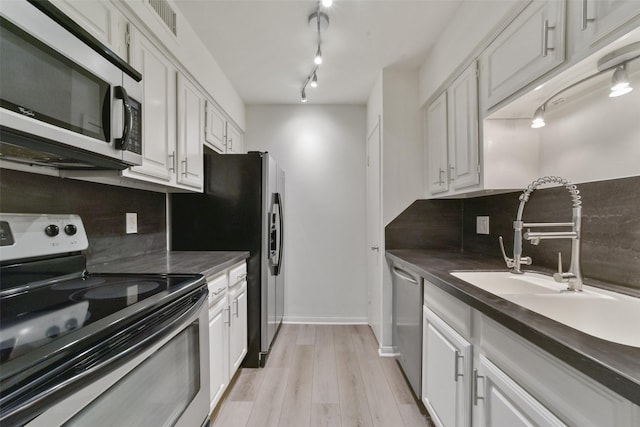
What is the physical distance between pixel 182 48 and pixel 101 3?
682 millimetres

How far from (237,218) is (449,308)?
165cm

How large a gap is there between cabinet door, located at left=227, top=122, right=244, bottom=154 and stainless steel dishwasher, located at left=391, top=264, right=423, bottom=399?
195 centimetres

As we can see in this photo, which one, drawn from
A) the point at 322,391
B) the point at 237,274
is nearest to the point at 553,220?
the point at 322,391

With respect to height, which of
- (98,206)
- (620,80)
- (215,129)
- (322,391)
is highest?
(215,129)

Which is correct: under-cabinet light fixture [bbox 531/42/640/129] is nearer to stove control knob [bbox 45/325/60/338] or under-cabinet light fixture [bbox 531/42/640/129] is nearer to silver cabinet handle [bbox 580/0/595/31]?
silver cabinet handle [bbox 580/0/595/31]

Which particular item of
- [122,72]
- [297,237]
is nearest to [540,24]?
[122,72]

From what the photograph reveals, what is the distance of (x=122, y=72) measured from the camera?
1177 mm

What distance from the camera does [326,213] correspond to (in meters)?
3.44

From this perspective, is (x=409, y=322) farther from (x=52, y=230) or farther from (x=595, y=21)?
(x=52, y=230)

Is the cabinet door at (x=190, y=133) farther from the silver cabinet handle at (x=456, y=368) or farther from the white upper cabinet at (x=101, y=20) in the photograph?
the silver cabinet handle at (x=456, y=368)

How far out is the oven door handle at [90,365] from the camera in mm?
505

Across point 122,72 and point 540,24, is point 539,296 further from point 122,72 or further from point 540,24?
point 122,72

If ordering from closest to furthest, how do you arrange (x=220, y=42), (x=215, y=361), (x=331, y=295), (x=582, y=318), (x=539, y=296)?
(x=582, y=318) < (x=539, y=296) < (x=215, y=361) < (x=220, y=42) < (x=331, y=295)

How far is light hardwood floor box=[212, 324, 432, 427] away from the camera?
1762 millimetres
